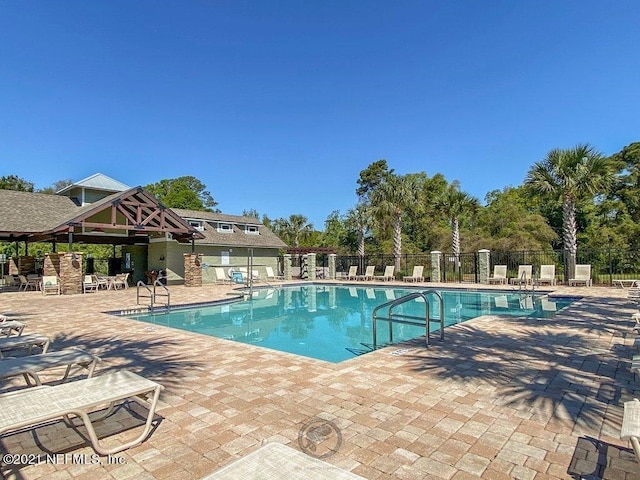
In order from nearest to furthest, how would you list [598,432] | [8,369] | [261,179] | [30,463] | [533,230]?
[30,463] → [598,432] → [8,369] → [533,230] → [261,179]

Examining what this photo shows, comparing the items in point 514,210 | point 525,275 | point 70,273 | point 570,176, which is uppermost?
point 514,210

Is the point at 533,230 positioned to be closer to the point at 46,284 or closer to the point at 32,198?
the point at 46,284

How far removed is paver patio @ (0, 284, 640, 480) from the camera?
9.19ft

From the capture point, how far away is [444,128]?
24719 mm

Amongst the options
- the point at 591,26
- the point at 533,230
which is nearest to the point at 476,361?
the point at 591,26

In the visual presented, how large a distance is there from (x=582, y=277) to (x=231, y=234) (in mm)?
21870

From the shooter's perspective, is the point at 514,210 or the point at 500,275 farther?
the point at 514,210

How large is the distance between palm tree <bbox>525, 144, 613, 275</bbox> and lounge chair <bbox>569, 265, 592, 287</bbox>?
0.36 m

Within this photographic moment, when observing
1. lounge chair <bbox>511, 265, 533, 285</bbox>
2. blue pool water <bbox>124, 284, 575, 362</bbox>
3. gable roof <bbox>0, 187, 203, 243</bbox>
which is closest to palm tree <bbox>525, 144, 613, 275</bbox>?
lounge chair <bbox>511, 265, 533, 285</bbox>

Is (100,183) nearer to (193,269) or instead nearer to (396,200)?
(193,269)

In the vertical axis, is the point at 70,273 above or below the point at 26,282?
above

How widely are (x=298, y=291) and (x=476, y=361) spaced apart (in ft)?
52.0

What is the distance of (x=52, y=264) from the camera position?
58.5 ft

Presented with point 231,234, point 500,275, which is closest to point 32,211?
point 231,234
